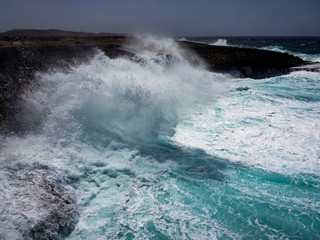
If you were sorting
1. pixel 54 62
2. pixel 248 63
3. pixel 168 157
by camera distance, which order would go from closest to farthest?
1. pixel 168 157
2. pixel 54 62
3. pixel 248 63

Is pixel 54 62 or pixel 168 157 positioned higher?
pixel 54 62

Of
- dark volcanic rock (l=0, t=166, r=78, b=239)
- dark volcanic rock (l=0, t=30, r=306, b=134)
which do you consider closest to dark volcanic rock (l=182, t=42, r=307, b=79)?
dark volcanic rock (l=0, t=30, r=306, b=134)

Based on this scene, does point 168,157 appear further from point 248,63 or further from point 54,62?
point 248,63

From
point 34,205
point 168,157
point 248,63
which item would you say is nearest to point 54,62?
point 168,157

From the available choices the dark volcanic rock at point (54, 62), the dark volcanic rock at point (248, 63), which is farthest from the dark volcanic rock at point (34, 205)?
the dark volcanic rock at point (248, 63)

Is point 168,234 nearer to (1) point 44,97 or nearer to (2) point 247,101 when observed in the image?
(1) point 44,97

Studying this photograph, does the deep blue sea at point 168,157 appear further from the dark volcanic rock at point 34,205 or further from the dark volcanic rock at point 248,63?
the dark volcanic rock at point 248,63
